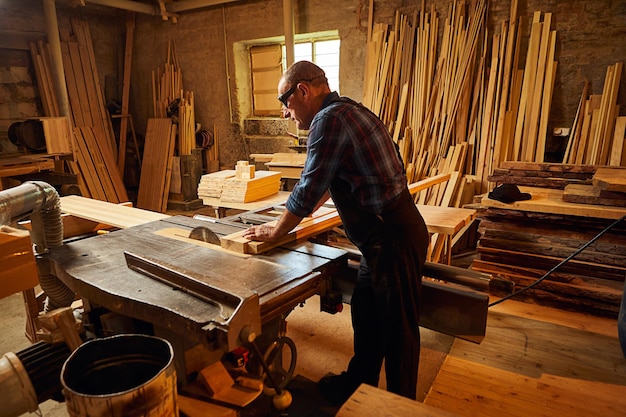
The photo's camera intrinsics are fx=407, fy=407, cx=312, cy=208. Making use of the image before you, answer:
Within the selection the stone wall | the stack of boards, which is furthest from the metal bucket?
the stone wall

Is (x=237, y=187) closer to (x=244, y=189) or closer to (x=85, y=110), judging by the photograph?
(x=244, y=189)

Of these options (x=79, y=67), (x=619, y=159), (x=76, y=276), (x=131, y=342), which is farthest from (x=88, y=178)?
(x=619, y=159)

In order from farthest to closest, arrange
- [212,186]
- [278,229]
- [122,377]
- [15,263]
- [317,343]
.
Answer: [212,186] < [317,343] < [278,229] < [122,377] < [15,263]

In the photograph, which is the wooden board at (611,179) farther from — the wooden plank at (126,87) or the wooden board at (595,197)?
the wooden plank at (126,87)

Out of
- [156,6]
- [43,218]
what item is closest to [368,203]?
[43,218]

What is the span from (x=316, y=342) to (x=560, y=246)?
6.78ft

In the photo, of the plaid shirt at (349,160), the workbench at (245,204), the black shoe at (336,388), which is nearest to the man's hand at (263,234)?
the plaid shirt at (349,160)

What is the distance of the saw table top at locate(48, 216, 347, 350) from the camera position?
1281mm

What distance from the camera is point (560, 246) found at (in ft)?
10.6

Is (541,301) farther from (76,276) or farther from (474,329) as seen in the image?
(76,276)

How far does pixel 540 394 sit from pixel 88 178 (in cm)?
663

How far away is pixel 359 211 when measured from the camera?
1.82m

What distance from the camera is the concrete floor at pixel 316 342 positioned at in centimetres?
258

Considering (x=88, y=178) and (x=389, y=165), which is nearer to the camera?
(x=389, y=165)
